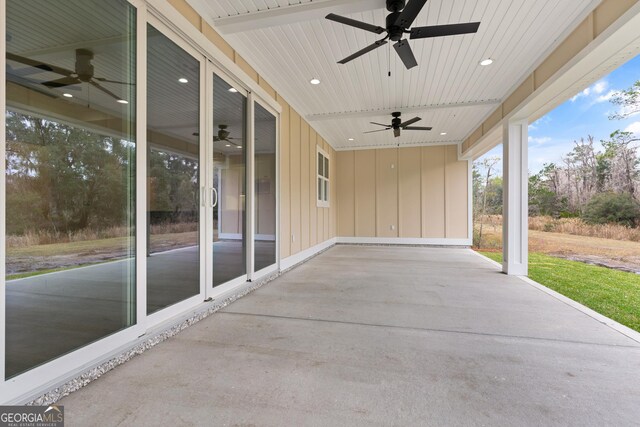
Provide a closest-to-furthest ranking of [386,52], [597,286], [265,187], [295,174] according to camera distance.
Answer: [386,52] → [265,187] → [597,286] → [295,174]

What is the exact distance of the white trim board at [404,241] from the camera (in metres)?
8.24

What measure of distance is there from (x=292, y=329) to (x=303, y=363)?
58cm

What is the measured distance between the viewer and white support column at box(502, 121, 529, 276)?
4.51 meters

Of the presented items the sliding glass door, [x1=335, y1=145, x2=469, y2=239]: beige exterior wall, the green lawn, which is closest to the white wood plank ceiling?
the sliding glass door

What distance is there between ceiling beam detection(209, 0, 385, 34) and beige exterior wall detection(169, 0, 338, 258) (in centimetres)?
24

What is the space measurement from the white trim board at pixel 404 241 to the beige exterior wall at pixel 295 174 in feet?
6.09

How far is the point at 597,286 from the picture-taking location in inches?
176

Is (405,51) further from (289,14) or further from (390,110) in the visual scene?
(390,110)

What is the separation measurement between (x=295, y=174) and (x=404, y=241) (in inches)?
189

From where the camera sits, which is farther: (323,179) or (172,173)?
(323,179)

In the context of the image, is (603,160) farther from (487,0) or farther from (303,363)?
(303,363)

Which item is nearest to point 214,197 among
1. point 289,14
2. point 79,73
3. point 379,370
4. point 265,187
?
point 265,187

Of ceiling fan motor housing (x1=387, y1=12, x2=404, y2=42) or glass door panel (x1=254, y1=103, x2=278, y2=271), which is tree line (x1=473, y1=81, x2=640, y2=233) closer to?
ceiling fan motor housing (x1=387, y1=12, x2=404, y2=42)


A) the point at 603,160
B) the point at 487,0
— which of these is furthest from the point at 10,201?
the point at 603,160
